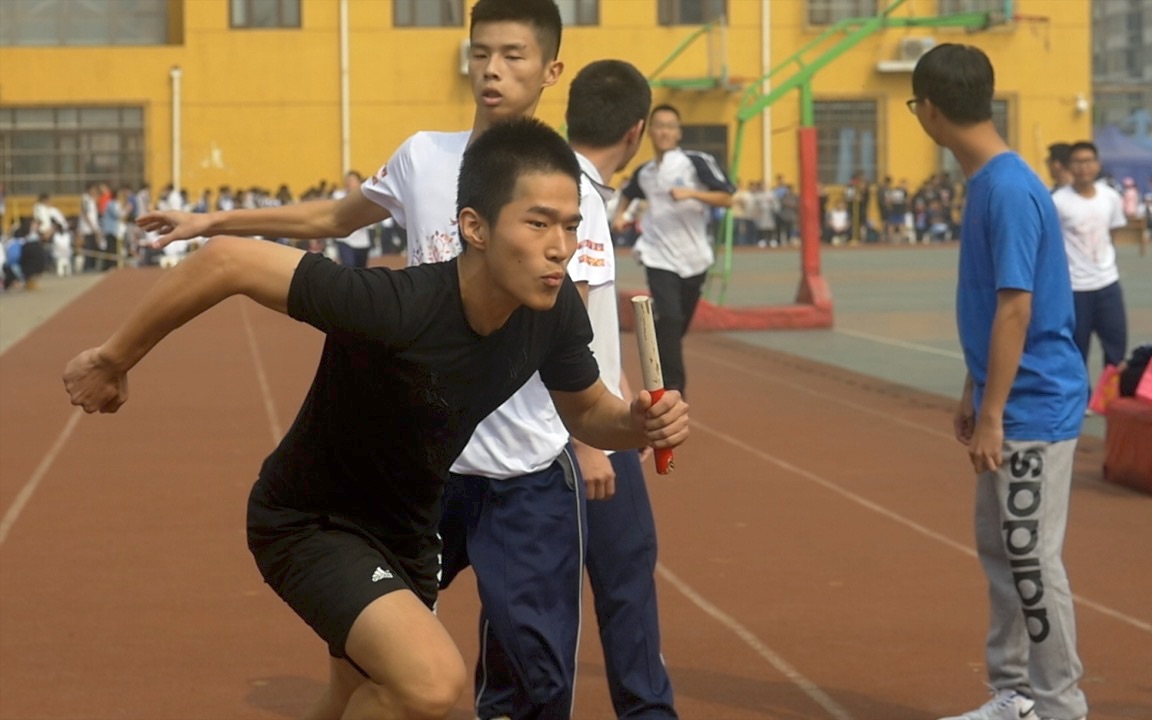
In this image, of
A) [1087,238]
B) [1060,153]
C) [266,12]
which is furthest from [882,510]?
[266,12]

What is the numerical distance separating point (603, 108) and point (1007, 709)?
1984mm

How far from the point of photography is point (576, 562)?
15.5 ft

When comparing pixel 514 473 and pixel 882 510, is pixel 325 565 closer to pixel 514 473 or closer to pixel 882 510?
pixel 514 473

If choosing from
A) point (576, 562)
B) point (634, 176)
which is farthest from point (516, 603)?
point (634, 176)

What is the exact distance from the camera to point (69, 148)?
45.5 meters

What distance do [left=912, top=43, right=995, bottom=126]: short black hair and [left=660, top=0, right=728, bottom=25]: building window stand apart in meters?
41.3

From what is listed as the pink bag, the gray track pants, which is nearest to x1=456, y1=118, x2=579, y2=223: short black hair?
the gray track pants

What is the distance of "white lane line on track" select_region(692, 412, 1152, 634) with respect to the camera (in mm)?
6965

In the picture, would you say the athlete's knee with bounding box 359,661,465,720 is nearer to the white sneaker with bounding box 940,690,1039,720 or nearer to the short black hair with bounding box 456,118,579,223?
the short black hair with bounding box 456,118,579,223

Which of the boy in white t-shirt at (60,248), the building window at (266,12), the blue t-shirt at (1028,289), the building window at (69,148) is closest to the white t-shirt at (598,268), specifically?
the blue t-shirt at (1028,289)

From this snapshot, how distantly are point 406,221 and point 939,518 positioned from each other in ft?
16.1

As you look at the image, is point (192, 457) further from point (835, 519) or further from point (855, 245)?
point (855, 245)

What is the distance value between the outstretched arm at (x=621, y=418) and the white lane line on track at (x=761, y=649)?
178cm

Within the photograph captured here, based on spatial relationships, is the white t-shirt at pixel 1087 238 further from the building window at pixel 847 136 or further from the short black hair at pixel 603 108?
the building window at pixel 847 136
